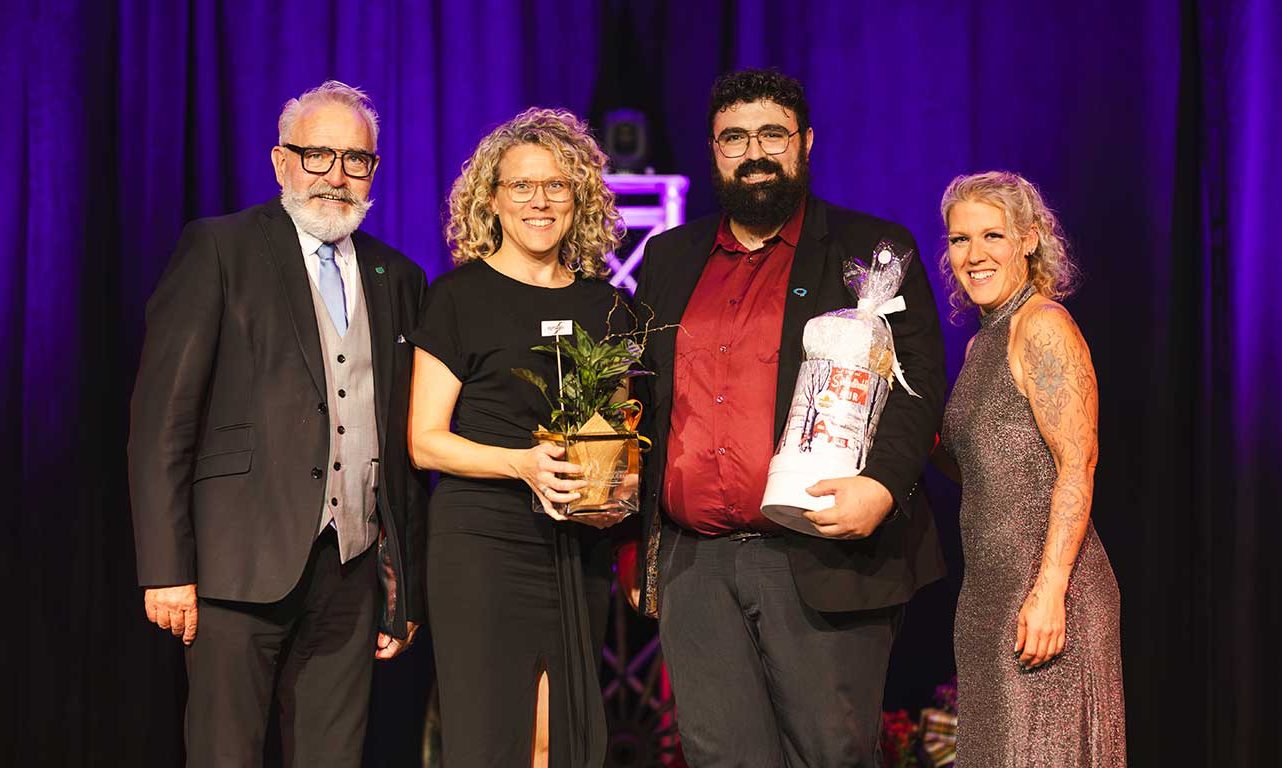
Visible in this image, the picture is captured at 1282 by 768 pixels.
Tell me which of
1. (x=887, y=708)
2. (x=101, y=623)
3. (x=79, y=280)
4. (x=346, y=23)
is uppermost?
(x=346, y=23)

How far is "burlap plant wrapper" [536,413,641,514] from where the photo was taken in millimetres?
2428

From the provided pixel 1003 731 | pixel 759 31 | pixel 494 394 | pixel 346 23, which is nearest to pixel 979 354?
pixel 1003 731

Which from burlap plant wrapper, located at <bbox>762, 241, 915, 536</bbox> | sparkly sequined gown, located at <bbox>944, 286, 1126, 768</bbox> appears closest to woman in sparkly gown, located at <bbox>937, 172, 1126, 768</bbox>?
sparkly sequined gown, located at <bbox>944, 286, 1126, 768</bbox>

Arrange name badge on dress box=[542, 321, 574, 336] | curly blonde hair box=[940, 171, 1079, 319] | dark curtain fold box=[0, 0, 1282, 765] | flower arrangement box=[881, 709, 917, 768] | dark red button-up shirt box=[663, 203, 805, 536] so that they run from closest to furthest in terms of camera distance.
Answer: dark red button-up shirt box=[663, 203, 805, 536] → name badge on dress box=[542, 321, 574, 336] → curly blonde hair box=[940, 171, 1079, 319] → dark curtain fold box=[0, 0, 1282, 765] → flower arrangement box=[881, 709, 917, 768]

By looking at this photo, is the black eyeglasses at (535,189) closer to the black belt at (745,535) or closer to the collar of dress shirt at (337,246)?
the collar of dress shirt at (337,246)

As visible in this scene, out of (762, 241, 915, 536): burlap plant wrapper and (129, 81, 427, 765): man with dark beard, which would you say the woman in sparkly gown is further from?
(129, 81, 427, 765): man with dark beard

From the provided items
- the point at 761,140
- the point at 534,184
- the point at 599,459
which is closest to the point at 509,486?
the point at 599,459

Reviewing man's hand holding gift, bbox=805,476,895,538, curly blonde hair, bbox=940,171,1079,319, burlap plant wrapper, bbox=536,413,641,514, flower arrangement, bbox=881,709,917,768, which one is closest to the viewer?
man's hand holding gift, bbox=805,476,895,538

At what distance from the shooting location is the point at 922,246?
4.38m

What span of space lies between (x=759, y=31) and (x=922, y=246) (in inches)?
38.8

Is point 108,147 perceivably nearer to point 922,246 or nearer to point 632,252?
point 632,252

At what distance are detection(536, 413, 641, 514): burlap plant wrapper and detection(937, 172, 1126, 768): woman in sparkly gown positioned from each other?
862 mm

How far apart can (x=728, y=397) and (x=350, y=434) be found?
2.87 ft

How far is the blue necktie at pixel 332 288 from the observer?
9.19 ft
